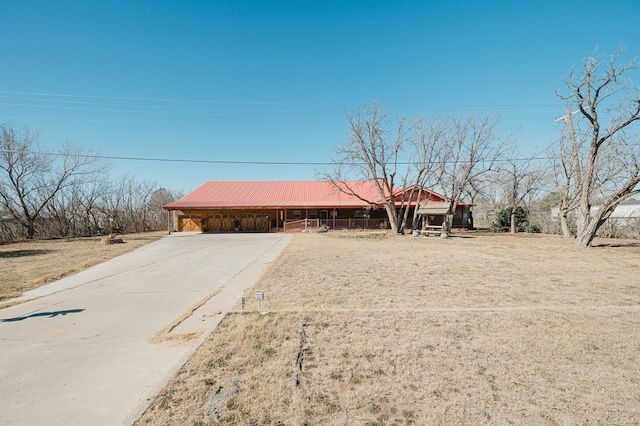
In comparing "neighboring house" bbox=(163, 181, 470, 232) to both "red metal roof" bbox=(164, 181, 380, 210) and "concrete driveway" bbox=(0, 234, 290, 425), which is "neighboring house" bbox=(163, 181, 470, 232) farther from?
"concrete driveway" bbox=(0, 234, 290, 425)

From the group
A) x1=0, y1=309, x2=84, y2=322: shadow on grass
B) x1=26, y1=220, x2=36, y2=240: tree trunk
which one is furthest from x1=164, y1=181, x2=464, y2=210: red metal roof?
x1=0, y1=309, x2=84, y2=322: shadow on grass

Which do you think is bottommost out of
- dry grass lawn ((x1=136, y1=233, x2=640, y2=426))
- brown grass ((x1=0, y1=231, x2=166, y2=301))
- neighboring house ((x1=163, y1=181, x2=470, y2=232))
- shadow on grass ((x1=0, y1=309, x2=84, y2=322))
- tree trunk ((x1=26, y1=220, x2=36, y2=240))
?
shadow on grass ((x1=0, y1=309, x2=84, y2=322))

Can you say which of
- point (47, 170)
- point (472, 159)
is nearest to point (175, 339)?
point (472, 159)

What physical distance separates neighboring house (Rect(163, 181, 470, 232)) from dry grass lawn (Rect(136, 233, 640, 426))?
19.5 meters

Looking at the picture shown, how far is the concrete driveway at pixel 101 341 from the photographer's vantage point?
8.98ft

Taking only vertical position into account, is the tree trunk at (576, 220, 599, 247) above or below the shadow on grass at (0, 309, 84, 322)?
above

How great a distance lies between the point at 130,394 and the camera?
2857 mm

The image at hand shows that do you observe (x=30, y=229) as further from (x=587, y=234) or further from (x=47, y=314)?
(x=587, y=234)

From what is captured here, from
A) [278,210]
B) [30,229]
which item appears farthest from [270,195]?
[30,229]

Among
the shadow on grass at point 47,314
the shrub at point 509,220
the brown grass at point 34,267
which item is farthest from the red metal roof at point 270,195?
the shadow on grass at point 47,314

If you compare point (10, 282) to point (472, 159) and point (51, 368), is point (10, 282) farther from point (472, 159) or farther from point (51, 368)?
point (472, 159)

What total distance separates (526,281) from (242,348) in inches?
292

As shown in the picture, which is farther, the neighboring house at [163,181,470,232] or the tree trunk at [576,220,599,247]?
the neighboring house at [163,181,470,232]

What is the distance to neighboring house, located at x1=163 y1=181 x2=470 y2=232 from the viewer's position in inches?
1008
